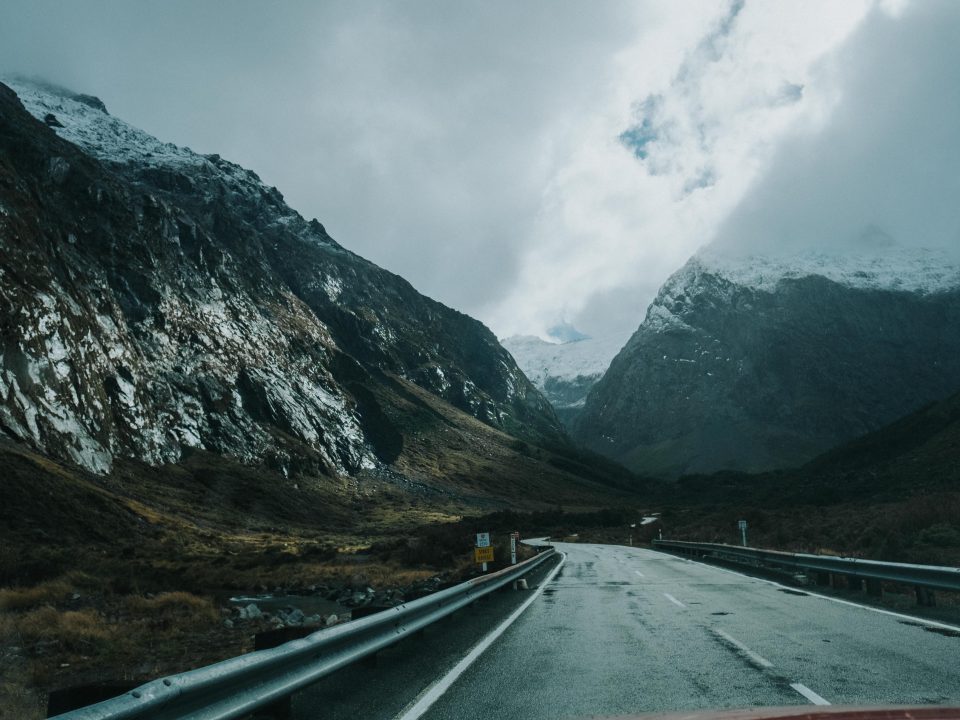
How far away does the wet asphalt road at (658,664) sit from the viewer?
239 inches

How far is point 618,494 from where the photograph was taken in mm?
180625

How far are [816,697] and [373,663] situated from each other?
5037 mm

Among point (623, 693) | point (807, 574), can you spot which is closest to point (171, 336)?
point (807, 574)

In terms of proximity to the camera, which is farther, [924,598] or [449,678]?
[924,598]

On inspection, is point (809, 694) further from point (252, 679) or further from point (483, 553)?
point (483, 553)

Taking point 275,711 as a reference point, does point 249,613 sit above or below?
below

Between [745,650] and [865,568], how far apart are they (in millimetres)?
7325

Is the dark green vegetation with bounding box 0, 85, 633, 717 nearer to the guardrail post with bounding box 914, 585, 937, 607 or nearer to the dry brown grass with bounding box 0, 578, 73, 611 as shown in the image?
the dry brown grass with bounding box 0, 578, 73, 611

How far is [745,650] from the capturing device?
8461 mm

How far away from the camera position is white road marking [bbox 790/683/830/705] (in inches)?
228

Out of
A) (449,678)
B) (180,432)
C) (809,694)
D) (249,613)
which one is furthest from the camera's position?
(180,432)

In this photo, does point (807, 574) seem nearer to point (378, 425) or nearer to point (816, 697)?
point (816, 697)

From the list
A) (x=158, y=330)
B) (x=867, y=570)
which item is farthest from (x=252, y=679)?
(x=158, y=330)

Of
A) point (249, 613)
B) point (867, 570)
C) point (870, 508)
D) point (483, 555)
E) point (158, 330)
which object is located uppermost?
point (158, 330)
